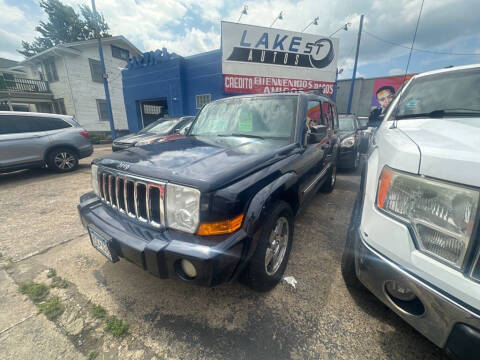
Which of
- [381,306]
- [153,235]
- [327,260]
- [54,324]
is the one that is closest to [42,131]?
[54,324]

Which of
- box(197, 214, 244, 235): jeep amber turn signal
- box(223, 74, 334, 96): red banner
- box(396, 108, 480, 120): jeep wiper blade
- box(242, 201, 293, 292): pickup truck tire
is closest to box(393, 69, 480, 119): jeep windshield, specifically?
box(396, 108, 480, 120): jeep wiper blade

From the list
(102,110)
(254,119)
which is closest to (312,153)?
(254,119)

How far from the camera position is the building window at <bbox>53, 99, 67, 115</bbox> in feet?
55.2

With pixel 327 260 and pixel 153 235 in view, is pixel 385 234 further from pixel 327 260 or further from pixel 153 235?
pixel 153 235

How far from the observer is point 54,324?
165cm

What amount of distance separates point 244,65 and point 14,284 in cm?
1116

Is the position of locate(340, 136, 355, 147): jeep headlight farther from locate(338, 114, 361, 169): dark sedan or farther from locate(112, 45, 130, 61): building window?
locate(112, 45, 130, 61): building window

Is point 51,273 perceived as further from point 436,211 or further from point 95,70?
point 95,70

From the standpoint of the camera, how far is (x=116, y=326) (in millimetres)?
1615

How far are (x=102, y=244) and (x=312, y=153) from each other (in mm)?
2486

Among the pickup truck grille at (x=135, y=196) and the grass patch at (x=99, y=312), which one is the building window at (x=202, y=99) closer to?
the pickup truck grille at (x=135, y=196)

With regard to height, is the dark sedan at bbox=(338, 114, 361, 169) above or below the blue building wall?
below

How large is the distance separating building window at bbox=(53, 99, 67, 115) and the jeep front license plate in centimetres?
2050

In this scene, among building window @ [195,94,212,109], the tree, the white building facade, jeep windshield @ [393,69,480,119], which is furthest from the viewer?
the tree
